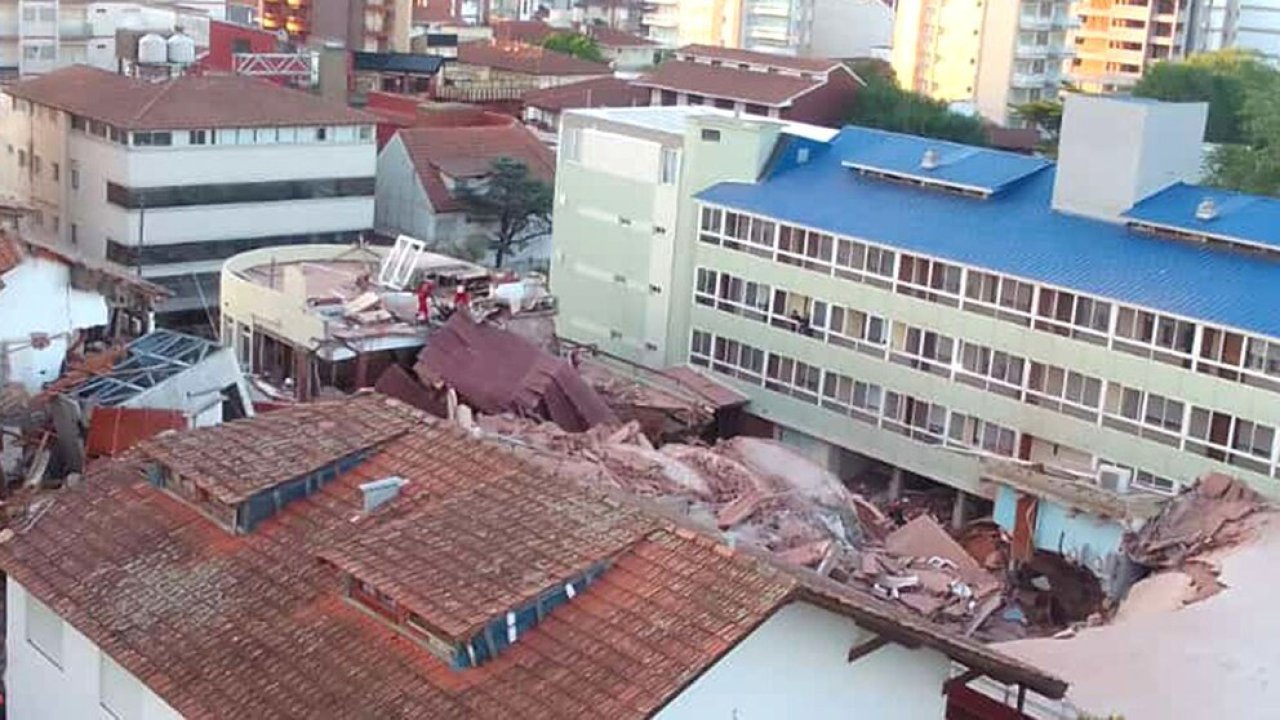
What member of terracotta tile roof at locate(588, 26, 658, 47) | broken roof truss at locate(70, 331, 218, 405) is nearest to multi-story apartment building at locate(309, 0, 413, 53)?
terracotta tile roof at locate(588, 26, 658, 47)

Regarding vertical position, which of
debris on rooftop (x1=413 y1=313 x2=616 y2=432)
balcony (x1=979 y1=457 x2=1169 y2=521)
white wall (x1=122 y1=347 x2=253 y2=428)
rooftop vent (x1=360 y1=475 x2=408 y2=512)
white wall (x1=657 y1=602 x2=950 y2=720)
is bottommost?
balcony (x1=979 y1=457 x2=1169 y2=521)

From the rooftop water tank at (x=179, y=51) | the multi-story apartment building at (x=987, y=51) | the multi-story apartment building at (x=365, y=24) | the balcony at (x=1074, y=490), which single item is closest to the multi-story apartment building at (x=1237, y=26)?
the multi-story apartment building at (x=987, y=51)

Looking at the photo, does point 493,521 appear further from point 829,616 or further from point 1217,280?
point 1217,280

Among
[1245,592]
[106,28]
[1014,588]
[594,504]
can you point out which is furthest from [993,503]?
[106,28]

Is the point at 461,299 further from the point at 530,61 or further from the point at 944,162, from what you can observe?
the point at 530,61

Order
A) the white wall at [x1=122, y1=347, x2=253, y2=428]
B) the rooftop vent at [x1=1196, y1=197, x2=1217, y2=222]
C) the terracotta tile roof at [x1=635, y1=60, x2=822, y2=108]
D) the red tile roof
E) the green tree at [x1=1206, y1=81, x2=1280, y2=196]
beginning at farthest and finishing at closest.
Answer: the terracotta tile roof at [x1=635, y1=60, x2=822, y2=108] < the green tree at [x1=1206, y1=81, x2=1280, y2=196] < the rooftop vent at [x1=1196, y1=197, x2=1217, y2=222] < the white wall at [x1=122, y1=347, x2=253, y2=428] < the red tile roof

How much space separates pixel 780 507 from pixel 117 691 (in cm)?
1210

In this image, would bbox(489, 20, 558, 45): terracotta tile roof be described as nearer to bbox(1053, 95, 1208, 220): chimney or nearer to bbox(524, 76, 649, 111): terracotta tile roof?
bbox(524, 76, 649, 111): terracotta tile roof

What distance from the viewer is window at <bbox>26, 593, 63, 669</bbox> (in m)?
15.6

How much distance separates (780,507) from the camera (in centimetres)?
2500

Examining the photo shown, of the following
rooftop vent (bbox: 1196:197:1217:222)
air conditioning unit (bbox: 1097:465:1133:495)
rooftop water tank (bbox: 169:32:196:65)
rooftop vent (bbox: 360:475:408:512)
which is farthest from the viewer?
rooftop water tank (bbox: 169:32:196:65)

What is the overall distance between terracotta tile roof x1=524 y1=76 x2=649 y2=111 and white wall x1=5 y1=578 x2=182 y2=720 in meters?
50.3

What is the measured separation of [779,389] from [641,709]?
24343 mm

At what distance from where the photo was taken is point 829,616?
13539 mm
